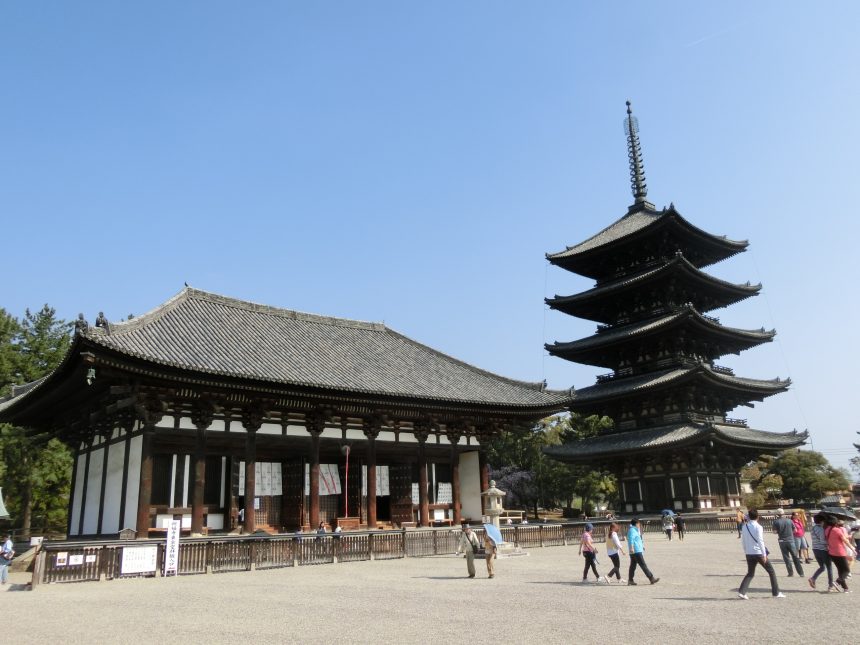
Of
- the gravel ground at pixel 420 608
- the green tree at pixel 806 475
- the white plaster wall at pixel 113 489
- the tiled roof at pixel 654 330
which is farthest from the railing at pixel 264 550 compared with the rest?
the green tree at pixel 806 475

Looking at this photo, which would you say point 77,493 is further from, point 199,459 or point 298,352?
point 298,352

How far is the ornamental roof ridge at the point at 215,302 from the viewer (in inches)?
812

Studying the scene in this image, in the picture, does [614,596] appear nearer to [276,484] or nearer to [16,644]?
[16,644]

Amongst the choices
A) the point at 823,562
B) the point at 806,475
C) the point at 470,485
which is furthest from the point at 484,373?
the point at 806,475

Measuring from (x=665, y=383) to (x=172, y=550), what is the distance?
2781 centimetres

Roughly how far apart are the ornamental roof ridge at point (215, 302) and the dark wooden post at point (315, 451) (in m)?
7.00

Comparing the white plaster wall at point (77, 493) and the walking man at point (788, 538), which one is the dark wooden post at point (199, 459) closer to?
the white plaster wall at point (77, 493)

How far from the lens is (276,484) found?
80.8ft

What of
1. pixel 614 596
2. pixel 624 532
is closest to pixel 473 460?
pixel 624 532

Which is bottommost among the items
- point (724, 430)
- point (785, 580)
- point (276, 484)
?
point (785, 580)

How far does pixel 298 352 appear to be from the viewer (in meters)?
26.6

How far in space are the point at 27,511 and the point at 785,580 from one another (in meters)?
41.9

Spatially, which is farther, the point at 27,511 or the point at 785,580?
the point at 27,511

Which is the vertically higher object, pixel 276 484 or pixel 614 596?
pixel 276 484
